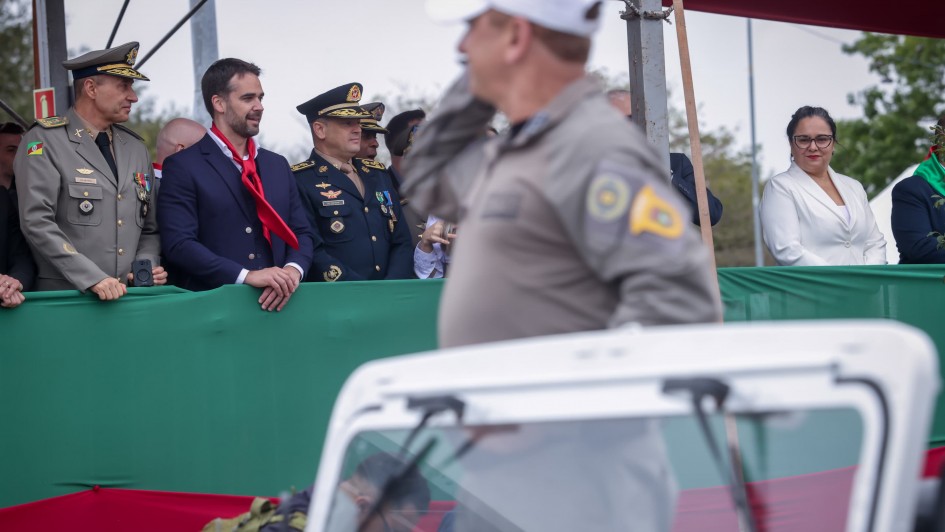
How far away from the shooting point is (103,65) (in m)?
5.80

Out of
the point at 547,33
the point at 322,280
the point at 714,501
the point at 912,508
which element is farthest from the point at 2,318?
the point at 912,508

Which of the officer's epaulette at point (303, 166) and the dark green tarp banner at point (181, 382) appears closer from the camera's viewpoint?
the dark green tarp banner at point (181, 382)

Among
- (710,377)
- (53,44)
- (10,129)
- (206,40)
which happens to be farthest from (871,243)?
(710,377)

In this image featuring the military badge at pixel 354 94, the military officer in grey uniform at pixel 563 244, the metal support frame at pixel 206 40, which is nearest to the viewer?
the military officer in grey uniform at pixel 563 244

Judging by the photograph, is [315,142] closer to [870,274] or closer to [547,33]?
[870,274]

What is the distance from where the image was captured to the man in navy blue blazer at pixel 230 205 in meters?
5.57

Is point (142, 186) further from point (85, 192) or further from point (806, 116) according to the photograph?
point (806, 116)

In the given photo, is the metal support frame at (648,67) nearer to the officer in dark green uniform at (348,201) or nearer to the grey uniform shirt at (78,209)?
the officer in dark green uniform at (348,201)

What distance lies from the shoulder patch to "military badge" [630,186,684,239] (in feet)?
13.7

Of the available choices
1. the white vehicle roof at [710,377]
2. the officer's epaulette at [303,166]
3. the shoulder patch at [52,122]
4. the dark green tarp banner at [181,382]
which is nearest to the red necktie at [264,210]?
the dark green tarp banner at [181,382]

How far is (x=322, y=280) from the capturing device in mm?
6020

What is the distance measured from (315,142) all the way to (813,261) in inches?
115

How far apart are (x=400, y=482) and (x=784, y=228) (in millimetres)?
5314

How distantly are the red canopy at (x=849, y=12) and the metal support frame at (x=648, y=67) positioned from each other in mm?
1975
